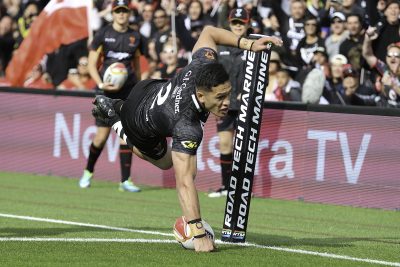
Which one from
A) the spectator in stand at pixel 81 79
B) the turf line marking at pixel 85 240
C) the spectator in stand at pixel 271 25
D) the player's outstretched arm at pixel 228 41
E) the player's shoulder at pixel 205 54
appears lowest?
the spectator in stand at pixel 81 79

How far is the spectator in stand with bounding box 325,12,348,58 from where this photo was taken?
17500mm

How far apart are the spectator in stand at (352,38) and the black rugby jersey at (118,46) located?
3.64 meters

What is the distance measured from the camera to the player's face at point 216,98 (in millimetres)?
8867

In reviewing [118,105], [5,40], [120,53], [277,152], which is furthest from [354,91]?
→ [5,40]

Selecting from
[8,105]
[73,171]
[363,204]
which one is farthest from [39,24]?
[363,204]

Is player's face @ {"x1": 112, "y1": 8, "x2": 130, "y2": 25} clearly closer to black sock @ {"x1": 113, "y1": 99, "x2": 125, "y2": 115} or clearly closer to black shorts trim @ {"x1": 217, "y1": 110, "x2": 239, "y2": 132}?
black shorts trim @ {"x1": 217, "y1": 110, "x2": 239, "y2": 132}

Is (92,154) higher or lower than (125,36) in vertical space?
lower

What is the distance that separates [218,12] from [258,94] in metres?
9.98

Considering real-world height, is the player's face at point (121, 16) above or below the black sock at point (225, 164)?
above

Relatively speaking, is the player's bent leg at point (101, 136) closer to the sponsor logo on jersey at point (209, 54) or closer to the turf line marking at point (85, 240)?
the turf line marking at point (85, 240)

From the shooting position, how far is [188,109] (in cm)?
902

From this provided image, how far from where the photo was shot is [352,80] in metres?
15.8

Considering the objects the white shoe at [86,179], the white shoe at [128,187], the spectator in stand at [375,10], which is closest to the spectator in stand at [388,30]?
the spectator in stand at [375,10]

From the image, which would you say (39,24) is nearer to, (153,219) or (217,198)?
(217,198)
